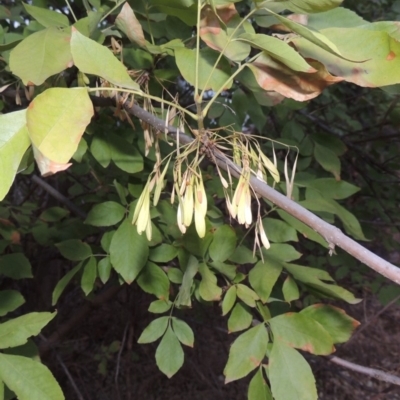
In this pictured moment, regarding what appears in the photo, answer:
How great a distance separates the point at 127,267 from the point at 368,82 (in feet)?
1.54

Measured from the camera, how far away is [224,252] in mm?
736

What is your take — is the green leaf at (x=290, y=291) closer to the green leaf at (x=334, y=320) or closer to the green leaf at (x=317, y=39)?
the green leaf at (x=334, y=320)

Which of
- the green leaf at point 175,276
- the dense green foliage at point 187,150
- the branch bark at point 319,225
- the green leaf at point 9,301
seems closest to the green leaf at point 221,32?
the dense green foliage at point 187,150

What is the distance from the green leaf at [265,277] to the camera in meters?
0.73

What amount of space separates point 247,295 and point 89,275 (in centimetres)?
30

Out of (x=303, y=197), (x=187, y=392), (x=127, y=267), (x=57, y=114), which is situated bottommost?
(x=187, y=392)

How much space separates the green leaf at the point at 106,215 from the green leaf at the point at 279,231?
0.27 meters

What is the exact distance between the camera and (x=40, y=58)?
47cm

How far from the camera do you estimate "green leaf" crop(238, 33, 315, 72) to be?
41 cm

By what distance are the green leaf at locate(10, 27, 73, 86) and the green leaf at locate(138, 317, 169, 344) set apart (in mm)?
490

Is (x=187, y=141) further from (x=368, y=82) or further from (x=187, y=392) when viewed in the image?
(x=187, y=392)

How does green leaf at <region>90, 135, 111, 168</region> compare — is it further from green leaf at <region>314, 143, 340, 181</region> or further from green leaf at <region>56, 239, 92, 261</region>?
green leaf at <region>314, 143, 340, 181</region>

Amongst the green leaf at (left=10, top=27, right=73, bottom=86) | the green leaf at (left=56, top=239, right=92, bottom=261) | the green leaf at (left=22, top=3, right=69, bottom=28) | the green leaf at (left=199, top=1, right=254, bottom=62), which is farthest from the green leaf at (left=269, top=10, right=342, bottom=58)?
the green leaf at (left=56, top=239, right=92, bottom=261)

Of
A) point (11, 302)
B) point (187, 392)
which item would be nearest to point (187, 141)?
point (11, 302)
